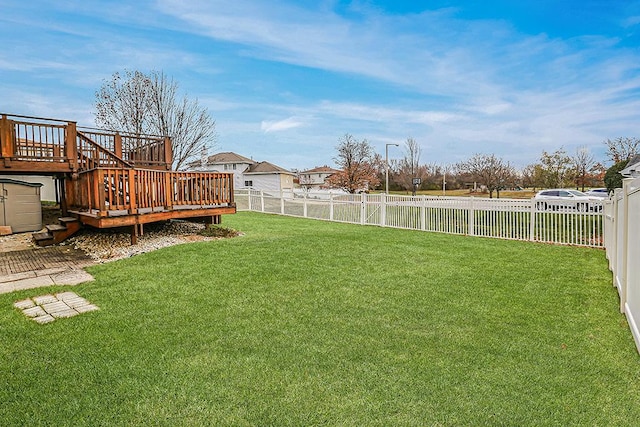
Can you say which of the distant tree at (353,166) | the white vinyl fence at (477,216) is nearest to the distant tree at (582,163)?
the distant tree at (353,166)

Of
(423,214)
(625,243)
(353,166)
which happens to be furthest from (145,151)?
(353,166)

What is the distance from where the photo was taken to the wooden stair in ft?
25.5

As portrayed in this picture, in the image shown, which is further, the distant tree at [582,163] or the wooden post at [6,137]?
the distant tree at [582,163]

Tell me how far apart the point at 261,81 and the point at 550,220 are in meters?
13.3

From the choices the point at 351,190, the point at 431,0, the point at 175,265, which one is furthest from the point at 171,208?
the point at 351,190

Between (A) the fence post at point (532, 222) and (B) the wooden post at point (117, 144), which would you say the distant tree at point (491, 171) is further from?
(B) the wooden post at point (117, 144)

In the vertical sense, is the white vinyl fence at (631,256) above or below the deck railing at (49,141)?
below

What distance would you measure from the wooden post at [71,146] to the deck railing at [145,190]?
673 mm

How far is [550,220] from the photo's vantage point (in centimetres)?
870

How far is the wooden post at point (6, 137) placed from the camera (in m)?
8.10

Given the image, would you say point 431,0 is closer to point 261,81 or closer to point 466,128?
point 261,81

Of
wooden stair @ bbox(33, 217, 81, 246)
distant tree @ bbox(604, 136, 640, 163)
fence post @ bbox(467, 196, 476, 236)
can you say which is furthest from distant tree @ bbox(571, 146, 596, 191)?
wooden stair @ bbox(33, 217, 81, 246)

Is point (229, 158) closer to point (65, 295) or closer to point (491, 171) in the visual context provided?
point (491, 171)

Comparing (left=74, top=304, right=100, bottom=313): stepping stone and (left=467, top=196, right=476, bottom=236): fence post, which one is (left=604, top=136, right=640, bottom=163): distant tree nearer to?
(left=467, top=196, right=476, bottom=236): fence post
